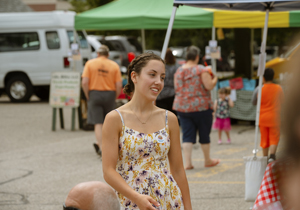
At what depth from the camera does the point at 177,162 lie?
10.2 ft

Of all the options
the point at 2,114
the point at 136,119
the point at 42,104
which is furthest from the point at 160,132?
the point at 42,104

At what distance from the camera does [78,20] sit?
1174 centimetres

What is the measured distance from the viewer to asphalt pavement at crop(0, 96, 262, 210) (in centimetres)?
626

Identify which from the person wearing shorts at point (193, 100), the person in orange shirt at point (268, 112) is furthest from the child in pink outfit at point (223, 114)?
the person in orange shirt at point (268, 112)

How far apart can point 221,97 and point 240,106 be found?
6.60 ft

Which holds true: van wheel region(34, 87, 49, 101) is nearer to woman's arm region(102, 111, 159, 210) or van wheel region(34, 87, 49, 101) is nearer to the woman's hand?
woman's arm region(102, 111, 159, 210)

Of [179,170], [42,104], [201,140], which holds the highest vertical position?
[179,170]

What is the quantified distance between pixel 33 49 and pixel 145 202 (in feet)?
52.7

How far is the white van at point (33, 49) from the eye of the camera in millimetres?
17828

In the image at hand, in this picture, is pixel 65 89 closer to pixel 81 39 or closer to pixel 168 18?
pixel 168 18

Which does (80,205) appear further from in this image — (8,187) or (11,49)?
(11,49)

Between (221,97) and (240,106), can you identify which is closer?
(221,97)

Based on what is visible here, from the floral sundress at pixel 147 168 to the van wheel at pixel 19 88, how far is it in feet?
51.7

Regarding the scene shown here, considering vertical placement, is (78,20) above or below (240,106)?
above
